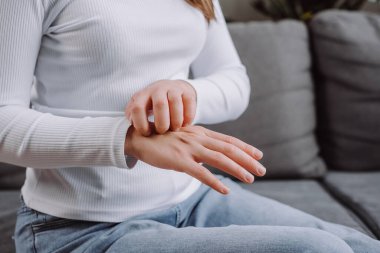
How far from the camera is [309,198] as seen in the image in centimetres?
111

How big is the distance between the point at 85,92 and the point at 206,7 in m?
0.27

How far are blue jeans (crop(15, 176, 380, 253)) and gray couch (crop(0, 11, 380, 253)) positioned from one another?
0.43 meters

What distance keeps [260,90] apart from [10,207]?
669 mm

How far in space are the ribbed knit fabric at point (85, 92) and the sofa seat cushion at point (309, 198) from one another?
0.36m

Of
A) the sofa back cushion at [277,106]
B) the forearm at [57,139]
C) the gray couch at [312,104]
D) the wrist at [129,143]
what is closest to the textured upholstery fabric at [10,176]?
the gray couch at [312,104]

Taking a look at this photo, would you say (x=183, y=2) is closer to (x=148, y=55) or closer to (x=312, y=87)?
(x=148, y=55)

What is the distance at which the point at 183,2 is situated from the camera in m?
0.80

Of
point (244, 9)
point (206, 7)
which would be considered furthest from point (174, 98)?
point (244, 9)

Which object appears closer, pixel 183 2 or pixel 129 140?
pixel 129 140

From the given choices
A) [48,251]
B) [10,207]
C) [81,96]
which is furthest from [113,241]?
[10,207]

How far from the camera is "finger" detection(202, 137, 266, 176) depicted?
20.9 inches

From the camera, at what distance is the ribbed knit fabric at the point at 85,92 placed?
2.00 feet

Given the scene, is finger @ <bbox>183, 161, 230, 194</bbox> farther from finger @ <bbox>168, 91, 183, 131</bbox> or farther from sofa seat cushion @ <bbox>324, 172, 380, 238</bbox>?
sofa seat cushion @ <bbox>324, 172, 380, 238</bbox>

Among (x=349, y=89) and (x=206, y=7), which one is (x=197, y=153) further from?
(x=349, y=89)
